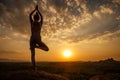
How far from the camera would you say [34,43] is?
1305 cm

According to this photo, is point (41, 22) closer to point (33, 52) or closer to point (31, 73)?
point (33, 52)

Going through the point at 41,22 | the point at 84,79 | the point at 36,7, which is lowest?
the point at 84,79

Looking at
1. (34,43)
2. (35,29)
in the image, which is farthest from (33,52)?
(35,29)

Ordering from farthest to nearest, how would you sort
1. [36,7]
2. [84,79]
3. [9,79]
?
1. [84,79]
2. [36,7]
3. [9,79]

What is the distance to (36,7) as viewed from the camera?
13219 mm

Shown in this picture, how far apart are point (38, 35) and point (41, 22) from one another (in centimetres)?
90

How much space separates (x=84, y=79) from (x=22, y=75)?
39.2 feet

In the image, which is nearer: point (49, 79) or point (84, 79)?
point (49, 79)

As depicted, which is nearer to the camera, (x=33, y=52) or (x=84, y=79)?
(x=33, y=52)

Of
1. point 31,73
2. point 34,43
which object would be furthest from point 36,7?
point 31,73

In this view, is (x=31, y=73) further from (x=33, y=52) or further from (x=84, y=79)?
(x=84, y=79)

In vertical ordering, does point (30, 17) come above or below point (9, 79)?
above

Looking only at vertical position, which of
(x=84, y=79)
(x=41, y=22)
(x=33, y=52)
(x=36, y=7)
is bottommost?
(x=84, y=79)

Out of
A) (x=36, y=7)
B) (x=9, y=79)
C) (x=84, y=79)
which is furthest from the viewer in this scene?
(x=84, y=79)
